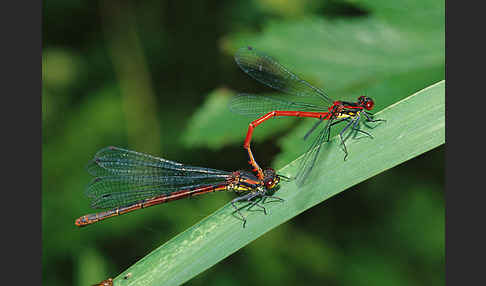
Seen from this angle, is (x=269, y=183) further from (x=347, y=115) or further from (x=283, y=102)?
(x=283, y=102)

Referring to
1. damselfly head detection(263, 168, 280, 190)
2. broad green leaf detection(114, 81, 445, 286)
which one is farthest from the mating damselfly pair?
broad green leaf detection(114, 81, 445, 286)

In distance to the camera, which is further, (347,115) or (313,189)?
(347,115)

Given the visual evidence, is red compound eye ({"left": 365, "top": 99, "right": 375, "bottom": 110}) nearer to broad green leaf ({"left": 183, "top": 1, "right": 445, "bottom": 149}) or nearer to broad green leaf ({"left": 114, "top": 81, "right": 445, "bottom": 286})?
broad green leaf ({"left": 183, "top": 1, "right": 445, "bottom": 149})

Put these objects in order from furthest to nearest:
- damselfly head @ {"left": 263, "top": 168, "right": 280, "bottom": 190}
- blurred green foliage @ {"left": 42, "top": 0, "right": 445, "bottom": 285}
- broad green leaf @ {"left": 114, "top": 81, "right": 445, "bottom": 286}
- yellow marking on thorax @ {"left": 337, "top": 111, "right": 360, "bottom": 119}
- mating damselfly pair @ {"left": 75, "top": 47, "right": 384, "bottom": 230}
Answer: blurred green foliage @ {"left": 42, "top": 0, "right": 445, "bottom": 285}, mating damselfly pair @ {"left": 75, "top": 47, "right": 384, "bottom": 230}, yellow marking on thorax @ {"left": 337, "top": 111, "right": 360, "bottom": 119}, damselfly head @ {"left": 263, "top": 168, "right": 280, "bottom": 190}, broad green leaf @ {"left": 114, "top": 81, "right": 445, "bottom": 286}

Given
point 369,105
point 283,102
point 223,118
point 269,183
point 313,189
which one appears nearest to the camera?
point 313,189

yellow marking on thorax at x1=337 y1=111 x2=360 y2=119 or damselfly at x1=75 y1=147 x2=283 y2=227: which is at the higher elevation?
yellow marking on thorax at x1=337 y1=111 x2=360 y2=119

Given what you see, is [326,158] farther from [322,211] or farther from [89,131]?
[89,131]

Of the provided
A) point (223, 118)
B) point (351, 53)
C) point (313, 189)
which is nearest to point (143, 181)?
point (223, 118)

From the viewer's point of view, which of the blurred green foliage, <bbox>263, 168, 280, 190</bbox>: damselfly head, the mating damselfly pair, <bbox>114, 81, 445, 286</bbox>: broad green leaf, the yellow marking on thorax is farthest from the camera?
the blurred green foliage
